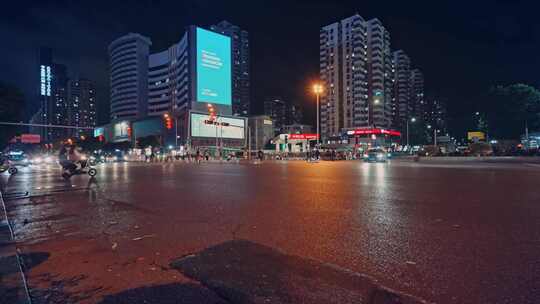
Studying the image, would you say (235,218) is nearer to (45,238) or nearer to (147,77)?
(45,238)

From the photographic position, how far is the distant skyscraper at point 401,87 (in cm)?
14841

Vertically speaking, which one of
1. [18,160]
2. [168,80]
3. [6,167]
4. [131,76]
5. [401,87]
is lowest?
[18,160]

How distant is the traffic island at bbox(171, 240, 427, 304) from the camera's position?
100 inches

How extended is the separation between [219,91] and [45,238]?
10107 centimetres

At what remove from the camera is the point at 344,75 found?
4850 inches

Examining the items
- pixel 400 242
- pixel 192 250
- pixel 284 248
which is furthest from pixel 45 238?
pixel 400 242

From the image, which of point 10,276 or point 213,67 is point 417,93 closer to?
point 213,67

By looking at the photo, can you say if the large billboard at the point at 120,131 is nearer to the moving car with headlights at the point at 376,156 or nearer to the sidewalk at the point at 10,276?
the moving car with headlights at the point at 376,156

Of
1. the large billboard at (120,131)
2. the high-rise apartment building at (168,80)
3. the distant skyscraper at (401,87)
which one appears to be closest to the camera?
the high-rise apartment building at (168,80)

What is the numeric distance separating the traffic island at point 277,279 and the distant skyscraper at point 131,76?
14255 centimetres

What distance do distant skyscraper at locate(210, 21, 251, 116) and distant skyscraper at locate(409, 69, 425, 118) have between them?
323 feet

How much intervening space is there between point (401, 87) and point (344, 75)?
44.8 metres

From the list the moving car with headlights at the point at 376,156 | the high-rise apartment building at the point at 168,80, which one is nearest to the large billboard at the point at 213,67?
the high-rise apartment building at the point at 168,80

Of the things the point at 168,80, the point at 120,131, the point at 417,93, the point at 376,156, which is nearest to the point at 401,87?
the point at 417,93
